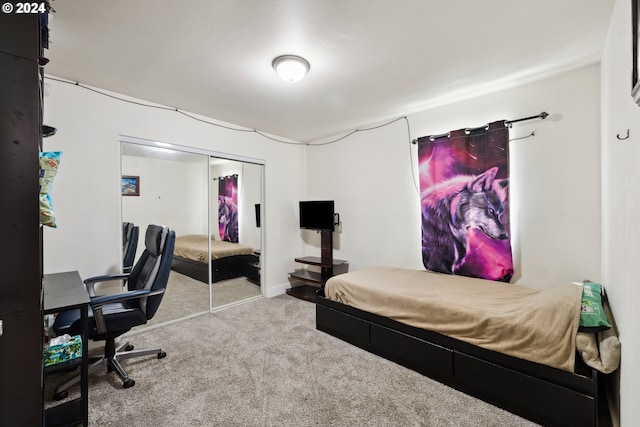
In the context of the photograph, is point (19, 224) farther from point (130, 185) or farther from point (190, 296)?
point (190, 296)

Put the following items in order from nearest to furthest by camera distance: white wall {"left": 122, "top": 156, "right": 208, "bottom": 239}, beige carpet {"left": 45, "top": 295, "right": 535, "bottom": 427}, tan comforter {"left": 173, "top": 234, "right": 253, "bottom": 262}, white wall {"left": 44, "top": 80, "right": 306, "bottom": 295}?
beige carpet {"left": 45, "top": 295, "right": 535, "bottom": 427} → white wall {"left": 44, "top": 80, "right": 306, "bottom": 295} → white wall {"left": 122, "top": 156, "right": 208, "bottom": 239} → tan comforter {"left": 173, "top": 234, "right": 253, "bottom": 262}

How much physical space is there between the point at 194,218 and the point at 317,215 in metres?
1.70

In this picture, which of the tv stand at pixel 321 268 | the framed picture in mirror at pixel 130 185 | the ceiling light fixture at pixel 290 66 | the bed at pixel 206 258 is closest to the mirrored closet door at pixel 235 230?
the bed at pixel 206 258

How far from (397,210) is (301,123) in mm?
1768

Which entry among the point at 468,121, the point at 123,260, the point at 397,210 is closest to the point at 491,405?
the point at 397,210

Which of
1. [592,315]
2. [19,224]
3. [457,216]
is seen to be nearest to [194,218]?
[19,224]

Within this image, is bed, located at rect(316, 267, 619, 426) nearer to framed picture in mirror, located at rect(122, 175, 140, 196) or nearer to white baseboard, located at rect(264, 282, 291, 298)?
white baseboard, located at rect(264, 282, 291, 298)

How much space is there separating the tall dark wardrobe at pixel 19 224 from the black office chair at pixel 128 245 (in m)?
1.94

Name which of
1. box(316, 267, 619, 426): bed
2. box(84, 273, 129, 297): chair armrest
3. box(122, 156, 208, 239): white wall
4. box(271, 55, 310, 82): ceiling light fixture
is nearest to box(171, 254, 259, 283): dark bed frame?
box(122, 156, 208, 239): white wall

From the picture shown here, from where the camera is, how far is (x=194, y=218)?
3598mm

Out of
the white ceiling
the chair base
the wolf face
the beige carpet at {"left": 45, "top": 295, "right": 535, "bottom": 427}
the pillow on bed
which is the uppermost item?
the white ceiling

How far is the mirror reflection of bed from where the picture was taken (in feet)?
10.3

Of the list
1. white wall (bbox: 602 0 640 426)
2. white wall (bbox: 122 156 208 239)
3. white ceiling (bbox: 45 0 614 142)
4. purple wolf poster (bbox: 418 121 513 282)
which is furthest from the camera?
white wall (bbox: 122 156 208 239)

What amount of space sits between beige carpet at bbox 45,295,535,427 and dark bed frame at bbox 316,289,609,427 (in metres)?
0.08
